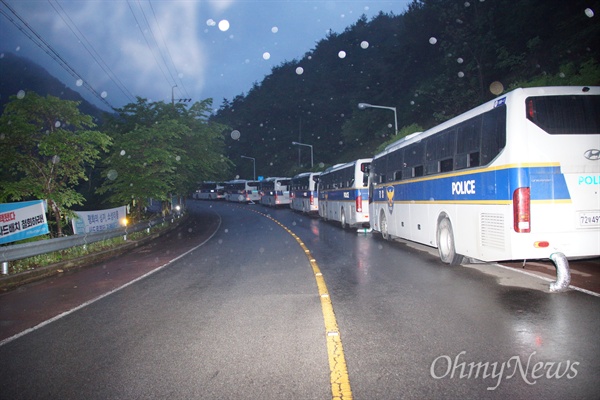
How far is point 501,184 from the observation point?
7.64 metres

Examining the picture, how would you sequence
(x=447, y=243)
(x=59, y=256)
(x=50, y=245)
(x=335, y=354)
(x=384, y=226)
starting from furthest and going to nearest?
(x=384, y=226) → (x=59, y=256) → (x=50, y=245) → (x=447, y=243) → (x=335, y=354)

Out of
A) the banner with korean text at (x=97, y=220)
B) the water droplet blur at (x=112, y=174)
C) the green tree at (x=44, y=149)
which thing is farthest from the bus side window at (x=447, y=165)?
the water droplet blur at (x=112, y=174)

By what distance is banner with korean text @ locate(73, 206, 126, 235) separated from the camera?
15641mm

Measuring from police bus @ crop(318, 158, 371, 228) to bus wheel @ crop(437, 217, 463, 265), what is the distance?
914 cm

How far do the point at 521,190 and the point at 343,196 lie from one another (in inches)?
615

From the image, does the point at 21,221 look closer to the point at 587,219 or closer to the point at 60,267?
the point at 60,267

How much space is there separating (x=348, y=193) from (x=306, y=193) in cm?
1438

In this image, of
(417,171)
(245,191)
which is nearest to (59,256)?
(417,171)

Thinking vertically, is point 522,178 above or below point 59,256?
above

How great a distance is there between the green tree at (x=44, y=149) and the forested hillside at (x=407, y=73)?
18.3m

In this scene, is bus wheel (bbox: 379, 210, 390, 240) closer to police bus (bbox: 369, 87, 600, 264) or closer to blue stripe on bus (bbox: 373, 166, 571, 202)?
blue stripe on bus (bbox: 373, 166, 571, 202)

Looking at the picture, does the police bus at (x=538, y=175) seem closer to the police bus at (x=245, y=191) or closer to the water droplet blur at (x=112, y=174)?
the water droplet blur at (x=112, y=174)

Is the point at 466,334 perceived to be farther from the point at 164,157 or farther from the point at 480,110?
the point at 164,157

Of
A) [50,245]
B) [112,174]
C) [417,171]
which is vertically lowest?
[50,245]
